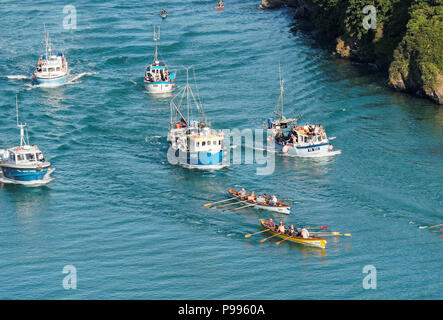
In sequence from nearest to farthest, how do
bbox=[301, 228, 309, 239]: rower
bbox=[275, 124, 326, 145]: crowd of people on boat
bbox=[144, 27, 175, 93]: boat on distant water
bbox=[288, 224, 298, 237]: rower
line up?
bbox=[301, 228, 309, 239]: rower
bbox=[288, 224, 298, 237]: rower
bbox=[275, 124, 326, 145]: crowd of people on boat
bbox=[144, 27, 175, 93]: boat on distant water

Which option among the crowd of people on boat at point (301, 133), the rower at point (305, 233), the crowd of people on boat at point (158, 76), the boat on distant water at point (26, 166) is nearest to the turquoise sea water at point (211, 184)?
the rower at point (305, 233)

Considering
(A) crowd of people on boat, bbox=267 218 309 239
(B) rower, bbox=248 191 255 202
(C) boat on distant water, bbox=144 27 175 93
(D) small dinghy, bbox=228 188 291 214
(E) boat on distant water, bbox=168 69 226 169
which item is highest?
(C) boat on distant water, bbox=144 27 175 93

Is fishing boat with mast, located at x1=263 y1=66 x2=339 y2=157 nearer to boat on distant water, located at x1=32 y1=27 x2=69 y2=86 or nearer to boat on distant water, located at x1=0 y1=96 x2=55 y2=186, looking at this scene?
boat on distant water, located at x1=0 y1=96 x2=55 y2=186

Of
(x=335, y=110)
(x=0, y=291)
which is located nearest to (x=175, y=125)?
(x=335, y=110)

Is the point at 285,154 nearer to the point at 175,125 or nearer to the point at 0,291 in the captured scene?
the point at 175,125

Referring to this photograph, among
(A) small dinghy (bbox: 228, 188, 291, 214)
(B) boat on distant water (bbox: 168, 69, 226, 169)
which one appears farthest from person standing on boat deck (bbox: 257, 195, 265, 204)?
(B) boat on distant water (bbox: 168, 69, 226, 169)

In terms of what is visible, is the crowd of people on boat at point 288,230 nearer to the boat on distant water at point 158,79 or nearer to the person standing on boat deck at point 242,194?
the person standing on boat deck at point 242,194
